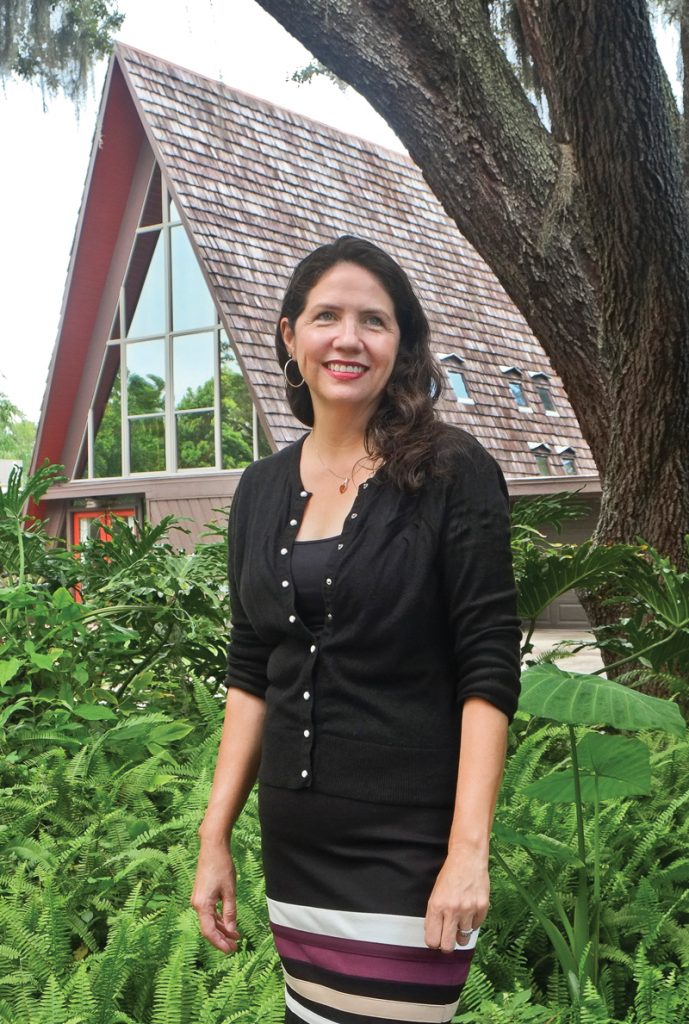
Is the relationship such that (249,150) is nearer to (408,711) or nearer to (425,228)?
(425,228)

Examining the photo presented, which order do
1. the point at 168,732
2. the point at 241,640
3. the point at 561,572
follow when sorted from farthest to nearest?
the point at 168,732
the point at 561,572
the point at 241,640

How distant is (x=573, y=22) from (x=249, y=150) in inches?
551

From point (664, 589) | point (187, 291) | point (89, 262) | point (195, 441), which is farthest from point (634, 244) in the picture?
point (89, 262)

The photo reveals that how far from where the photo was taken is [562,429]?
785 inches

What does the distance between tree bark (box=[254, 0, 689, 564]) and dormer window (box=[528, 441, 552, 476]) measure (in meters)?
13.7

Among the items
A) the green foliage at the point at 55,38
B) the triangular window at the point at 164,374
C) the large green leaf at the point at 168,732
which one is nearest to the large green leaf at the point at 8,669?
the large green leaf at the point at 168,732

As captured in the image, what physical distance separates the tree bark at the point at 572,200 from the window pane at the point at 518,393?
A: 14.5 m

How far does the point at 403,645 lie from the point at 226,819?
0.53 metres

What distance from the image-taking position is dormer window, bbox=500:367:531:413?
19.5 m

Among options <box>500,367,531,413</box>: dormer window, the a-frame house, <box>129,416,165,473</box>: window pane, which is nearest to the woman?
the a-frame house

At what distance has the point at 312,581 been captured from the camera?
186 centimetres

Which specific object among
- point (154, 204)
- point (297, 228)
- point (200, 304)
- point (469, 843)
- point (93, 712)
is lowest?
point (93, 712)

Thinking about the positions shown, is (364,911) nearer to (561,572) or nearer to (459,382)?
(561,572)

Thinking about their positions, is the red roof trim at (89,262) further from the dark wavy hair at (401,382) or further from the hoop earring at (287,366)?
the dark wavy hair at (401,382)
